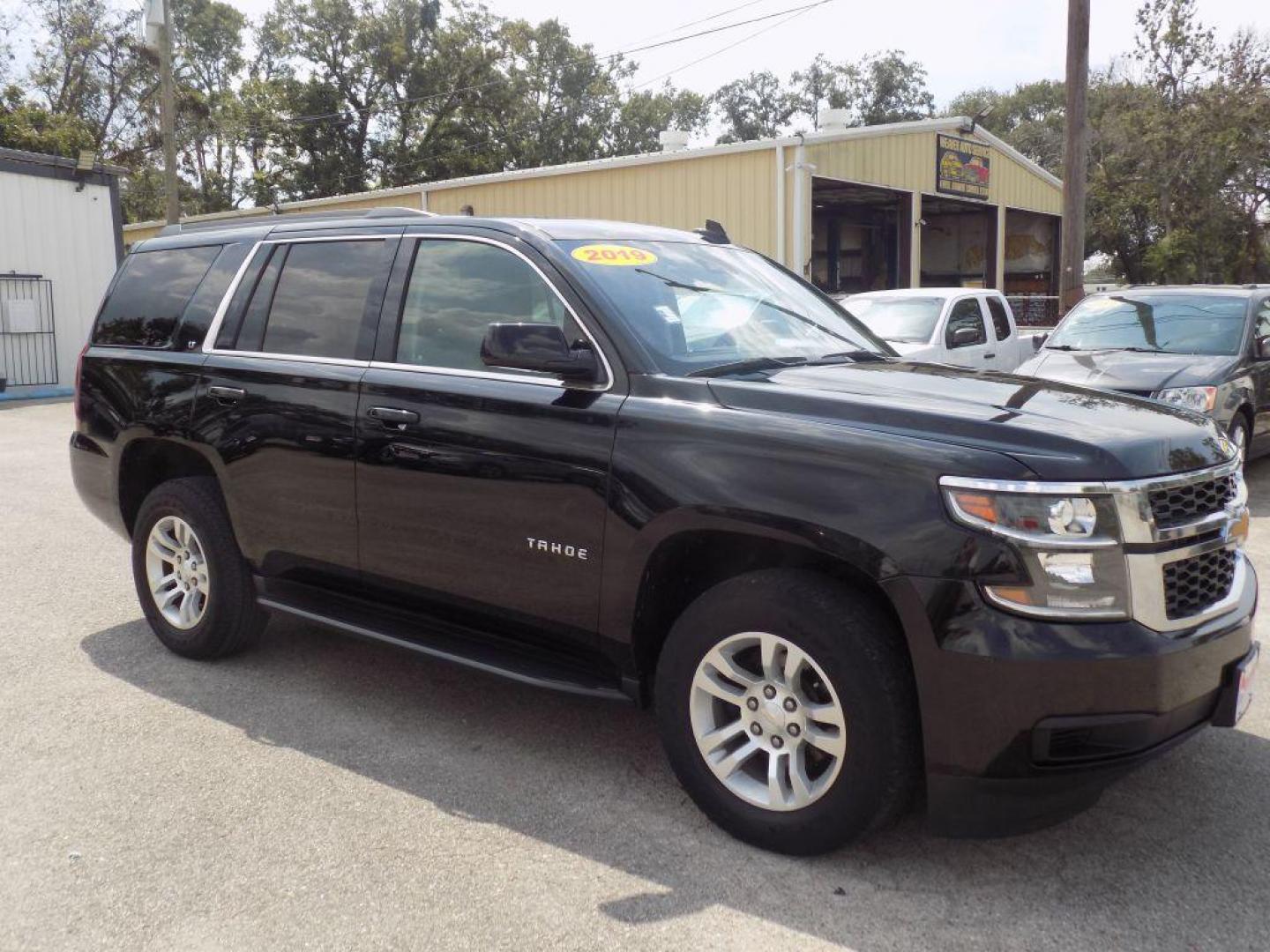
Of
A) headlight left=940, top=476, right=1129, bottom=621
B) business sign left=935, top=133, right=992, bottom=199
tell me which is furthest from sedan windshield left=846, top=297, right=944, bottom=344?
business sign left=935, top=133, right=992, bottom=199

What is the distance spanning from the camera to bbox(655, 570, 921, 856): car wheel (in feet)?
9.51

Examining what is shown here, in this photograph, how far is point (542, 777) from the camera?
3734 mm

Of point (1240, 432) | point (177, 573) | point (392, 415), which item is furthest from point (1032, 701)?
point (1240, 432)

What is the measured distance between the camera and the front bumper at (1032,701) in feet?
8.78

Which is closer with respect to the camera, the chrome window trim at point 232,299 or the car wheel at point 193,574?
the chrome window trim at point 232,299

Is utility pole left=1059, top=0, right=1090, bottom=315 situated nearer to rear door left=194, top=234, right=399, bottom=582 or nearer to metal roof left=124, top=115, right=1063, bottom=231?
metal roof left=124, top=115, right=1063, bottom=231

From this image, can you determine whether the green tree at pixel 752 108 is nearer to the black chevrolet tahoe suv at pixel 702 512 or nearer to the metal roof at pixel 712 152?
the metal roof at pixel 712 152

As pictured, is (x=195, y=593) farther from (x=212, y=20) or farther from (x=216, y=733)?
(x=212, y=20)

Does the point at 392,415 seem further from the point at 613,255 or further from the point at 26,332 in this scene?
the point at 26,332

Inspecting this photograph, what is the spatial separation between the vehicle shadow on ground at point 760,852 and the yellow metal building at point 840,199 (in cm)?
920

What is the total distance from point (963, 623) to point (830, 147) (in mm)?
17341

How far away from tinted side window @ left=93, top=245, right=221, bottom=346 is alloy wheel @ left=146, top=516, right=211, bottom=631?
86cm

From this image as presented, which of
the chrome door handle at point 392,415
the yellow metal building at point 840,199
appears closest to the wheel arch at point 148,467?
the chrome door handle at point 392,415

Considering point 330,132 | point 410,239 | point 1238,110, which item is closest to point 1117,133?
point 1238,110
